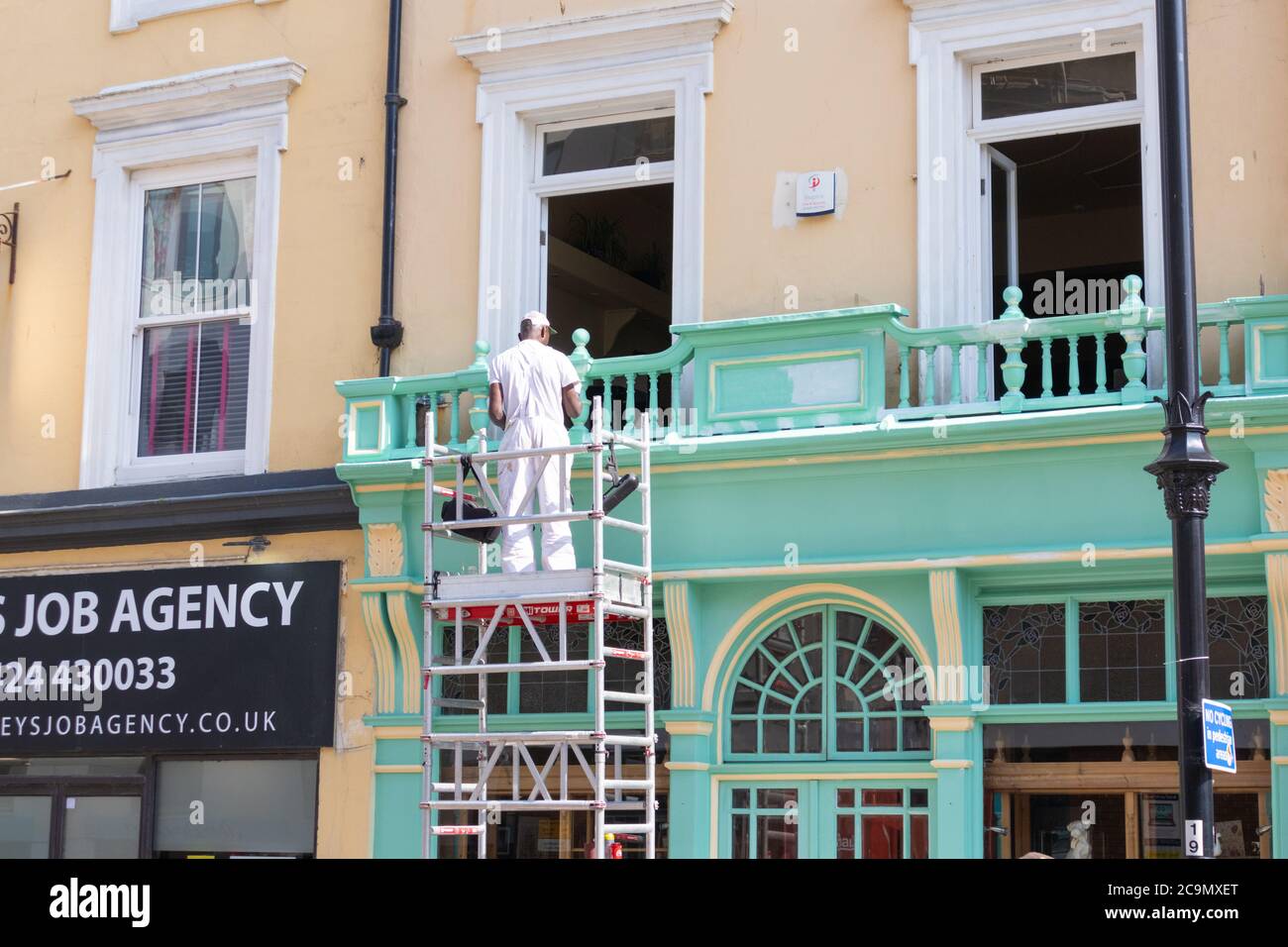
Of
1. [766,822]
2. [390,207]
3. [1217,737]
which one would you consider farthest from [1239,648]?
[390,207]

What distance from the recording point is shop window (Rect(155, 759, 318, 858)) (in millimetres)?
12195

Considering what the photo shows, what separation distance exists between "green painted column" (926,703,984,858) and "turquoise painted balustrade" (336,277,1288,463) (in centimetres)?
176

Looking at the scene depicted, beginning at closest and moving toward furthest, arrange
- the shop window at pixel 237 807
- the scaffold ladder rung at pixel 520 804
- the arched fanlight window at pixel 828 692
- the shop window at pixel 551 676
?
the scaffold ladder rung at pixel 520 804
the arched fanlight window at pixel 828 692
the shop window at pixel 551 676
the shop window at pixel 237 807

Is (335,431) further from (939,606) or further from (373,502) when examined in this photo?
(939,606)

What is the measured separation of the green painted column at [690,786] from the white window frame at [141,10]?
6772mm

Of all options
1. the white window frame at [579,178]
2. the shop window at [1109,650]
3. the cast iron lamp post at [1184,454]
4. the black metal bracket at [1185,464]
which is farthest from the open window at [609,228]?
the black metal bracket at [1185,464]

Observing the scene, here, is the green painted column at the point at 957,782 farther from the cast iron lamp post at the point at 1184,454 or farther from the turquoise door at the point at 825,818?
the cast iron lamp post at the point at 1184,454

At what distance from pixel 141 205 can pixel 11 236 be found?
44.2 inches

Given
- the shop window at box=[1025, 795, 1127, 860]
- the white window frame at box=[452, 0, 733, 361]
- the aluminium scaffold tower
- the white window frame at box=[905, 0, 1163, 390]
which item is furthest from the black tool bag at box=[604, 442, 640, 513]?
the shop window at box=[1025, 795, 1127, 860]

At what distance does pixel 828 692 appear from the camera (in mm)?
10984

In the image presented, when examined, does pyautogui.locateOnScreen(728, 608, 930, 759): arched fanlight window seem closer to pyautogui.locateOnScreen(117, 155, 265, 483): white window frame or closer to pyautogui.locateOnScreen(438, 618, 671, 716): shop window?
pyautogui.locateOnScreen(438, 618, 671, 716): shop window

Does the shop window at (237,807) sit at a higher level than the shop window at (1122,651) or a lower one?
lower

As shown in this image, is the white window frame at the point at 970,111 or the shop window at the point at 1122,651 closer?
the shop window at the point at 1122,651

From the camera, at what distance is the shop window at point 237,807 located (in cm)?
1220
